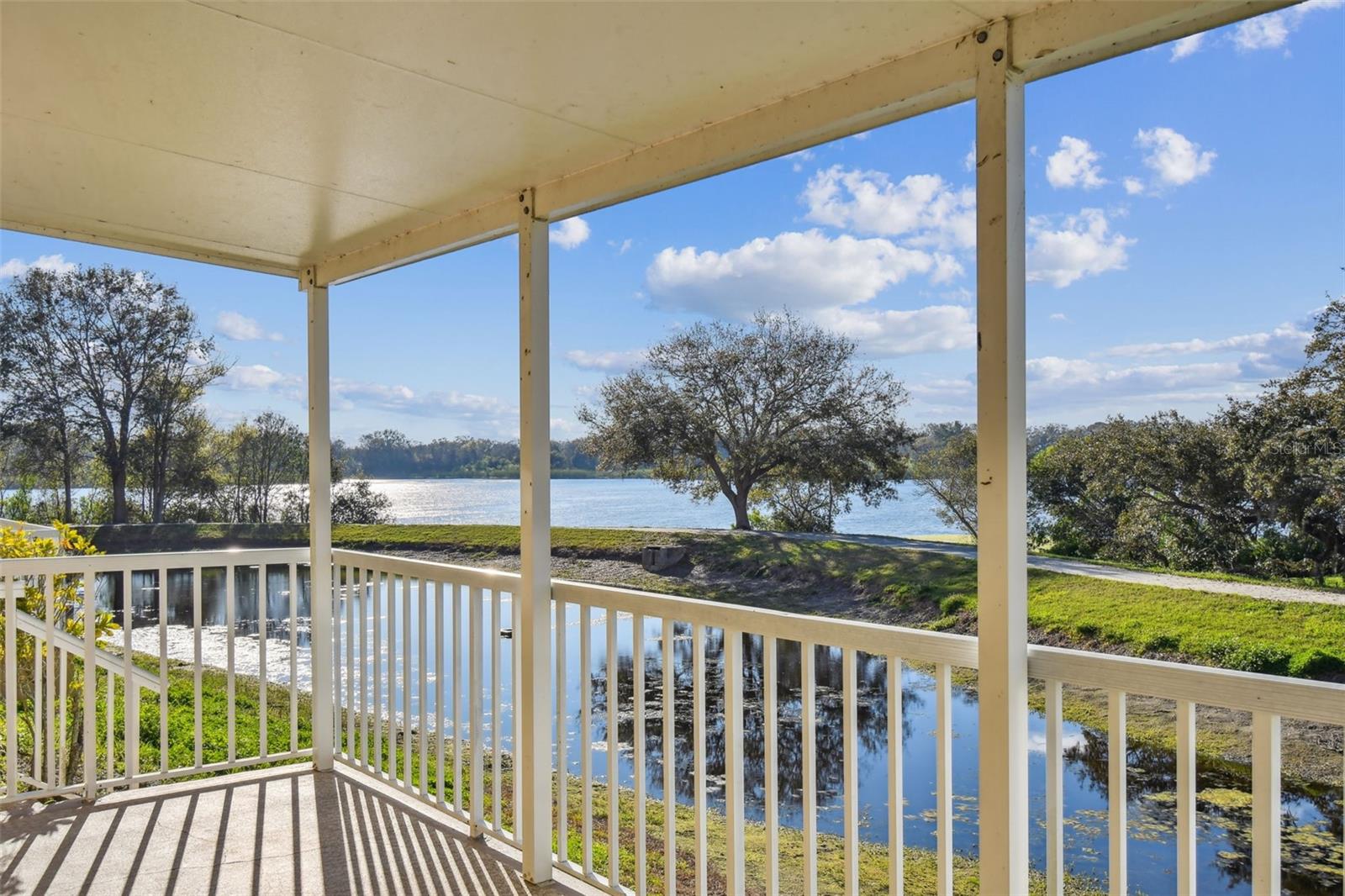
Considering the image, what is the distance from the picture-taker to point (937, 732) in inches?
71.5

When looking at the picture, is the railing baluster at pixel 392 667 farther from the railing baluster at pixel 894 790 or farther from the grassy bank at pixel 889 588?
the railing baluster at pixel 894 790

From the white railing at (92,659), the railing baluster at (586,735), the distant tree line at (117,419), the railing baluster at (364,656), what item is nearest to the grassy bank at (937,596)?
the distant tree line at (117,419)

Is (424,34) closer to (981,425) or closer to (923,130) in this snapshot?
(981,425)

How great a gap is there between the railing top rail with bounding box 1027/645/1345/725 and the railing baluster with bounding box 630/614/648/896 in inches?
46.5

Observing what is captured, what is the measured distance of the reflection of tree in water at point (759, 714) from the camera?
5020 millimetres

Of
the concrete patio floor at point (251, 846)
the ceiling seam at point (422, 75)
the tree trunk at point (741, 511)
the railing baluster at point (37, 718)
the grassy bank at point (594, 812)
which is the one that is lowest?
the grassy bank at point (594, 812)

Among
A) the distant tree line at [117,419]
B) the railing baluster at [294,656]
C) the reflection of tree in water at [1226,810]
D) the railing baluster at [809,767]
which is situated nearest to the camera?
the railing baluster at [809,767]

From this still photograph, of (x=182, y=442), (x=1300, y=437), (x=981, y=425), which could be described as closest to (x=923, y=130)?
(x=1300, y=437)

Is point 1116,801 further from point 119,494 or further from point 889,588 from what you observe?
point 119,494

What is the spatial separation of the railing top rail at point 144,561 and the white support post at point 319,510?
6.1 inches

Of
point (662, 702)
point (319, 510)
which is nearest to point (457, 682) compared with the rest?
point (662, 702)

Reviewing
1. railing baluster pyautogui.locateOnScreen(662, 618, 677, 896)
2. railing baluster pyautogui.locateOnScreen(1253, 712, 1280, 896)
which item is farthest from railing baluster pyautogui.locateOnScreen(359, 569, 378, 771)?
railing baluster pyautogui.locateOnScreen(1253, 712, 1280, 896)

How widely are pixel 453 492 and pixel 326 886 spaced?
4235mm

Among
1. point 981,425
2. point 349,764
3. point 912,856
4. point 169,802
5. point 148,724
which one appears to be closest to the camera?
point 981,425
